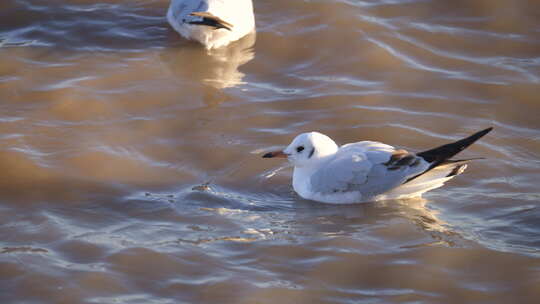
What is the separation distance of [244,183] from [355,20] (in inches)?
144

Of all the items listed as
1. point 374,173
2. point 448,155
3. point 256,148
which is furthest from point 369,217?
point 256,148

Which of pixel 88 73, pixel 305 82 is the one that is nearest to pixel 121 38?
pixel 88 73

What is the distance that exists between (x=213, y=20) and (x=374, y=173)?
3.58m

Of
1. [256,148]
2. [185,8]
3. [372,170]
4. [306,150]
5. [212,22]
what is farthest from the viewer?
[185,8]

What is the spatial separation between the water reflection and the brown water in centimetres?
3

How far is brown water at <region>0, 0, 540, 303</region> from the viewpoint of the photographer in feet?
18.5

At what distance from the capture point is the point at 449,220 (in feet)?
21.1

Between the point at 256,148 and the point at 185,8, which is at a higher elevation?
the point at 185,8

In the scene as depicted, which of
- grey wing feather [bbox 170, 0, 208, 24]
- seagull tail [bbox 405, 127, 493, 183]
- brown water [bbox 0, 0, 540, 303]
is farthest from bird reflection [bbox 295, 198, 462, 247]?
grey wing feather [bbox 170, 0, 208, 24]

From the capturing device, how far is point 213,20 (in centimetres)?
949

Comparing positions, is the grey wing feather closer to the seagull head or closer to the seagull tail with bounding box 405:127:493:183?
the seagull head

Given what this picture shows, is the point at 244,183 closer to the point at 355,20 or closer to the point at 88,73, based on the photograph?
the point at 88,73

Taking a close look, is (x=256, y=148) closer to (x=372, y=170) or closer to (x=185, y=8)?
(x=372, y=170)

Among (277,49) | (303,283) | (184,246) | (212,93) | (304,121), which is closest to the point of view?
(303,283)
